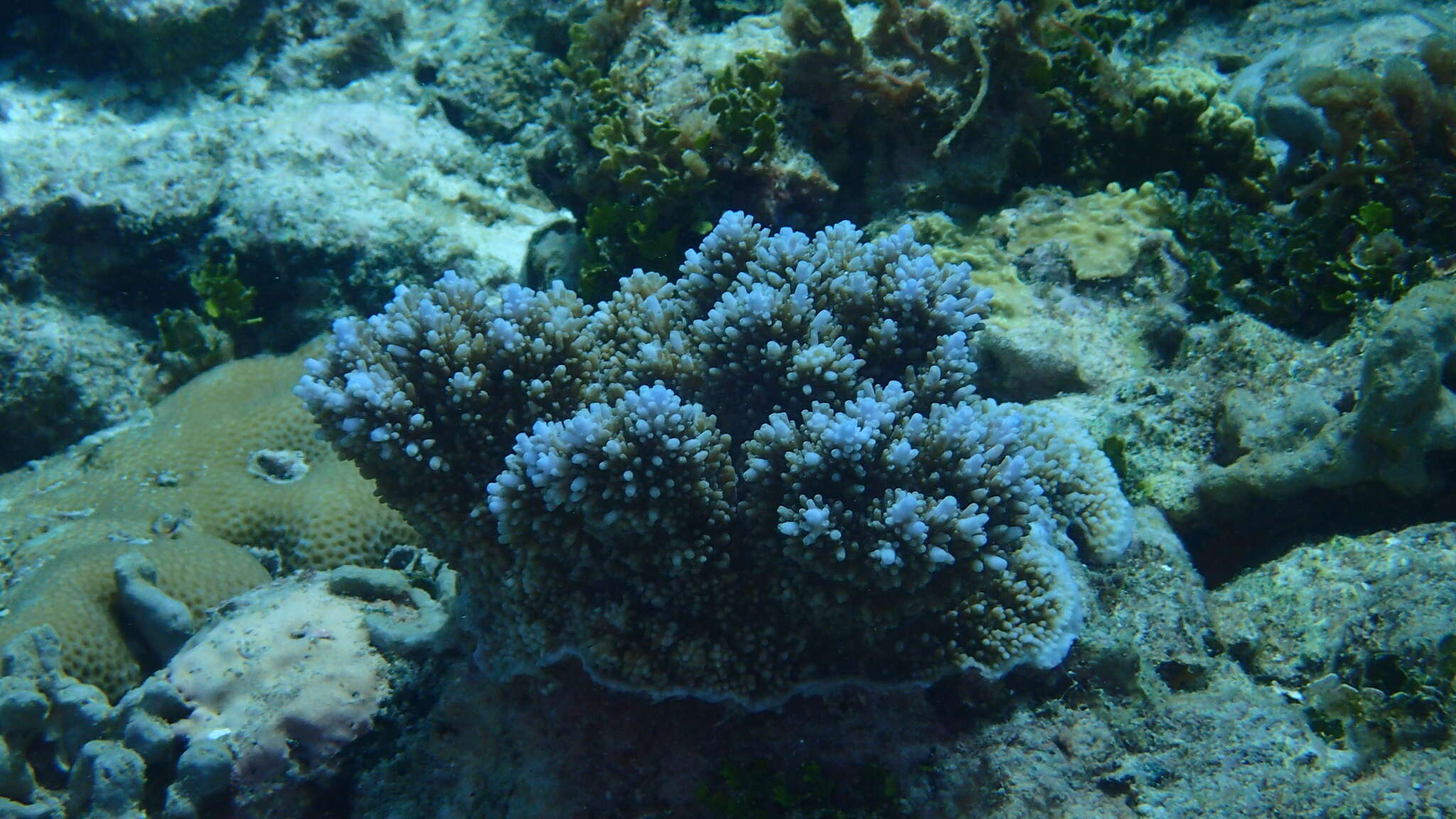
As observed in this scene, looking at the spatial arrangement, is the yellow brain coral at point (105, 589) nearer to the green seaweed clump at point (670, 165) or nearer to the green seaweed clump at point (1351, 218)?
the green seaweed clump at point (670, 165)

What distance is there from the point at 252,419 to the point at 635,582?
11.9ft

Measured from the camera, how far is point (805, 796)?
2623 mm

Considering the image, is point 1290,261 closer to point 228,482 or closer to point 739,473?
point 739,473

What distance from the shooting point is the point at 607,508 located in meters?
2.47

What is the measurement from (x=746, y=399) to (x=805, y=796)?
59.2 inches

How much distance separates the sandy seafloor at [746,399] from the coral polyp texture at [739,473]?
13 cm

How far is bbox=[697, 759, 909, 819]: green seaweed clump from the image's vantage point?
2586 mm

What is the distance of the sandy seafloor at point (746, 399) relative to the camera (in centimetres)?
277

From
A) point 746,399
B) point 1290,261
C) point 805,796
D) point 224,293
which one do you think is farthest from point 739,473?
point 224,293

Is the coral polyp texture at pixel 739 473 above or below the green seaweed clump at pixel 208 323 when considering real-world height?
above

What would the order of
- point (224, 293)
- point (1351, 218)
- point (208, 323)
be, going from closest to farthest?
point (1351, 218) → point (224, 293) → point (208, 323)

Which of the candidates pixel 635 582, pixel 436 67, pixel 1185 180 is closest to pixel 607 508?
pixel 635 582

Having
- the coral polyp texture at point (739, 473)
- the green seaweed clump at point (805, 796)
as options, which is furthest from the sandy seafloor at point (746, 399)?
the coral polyp texture at point (739, 473)

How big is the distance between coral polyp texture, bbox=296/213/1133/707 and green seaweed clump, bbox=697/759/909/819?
319 millimetres
